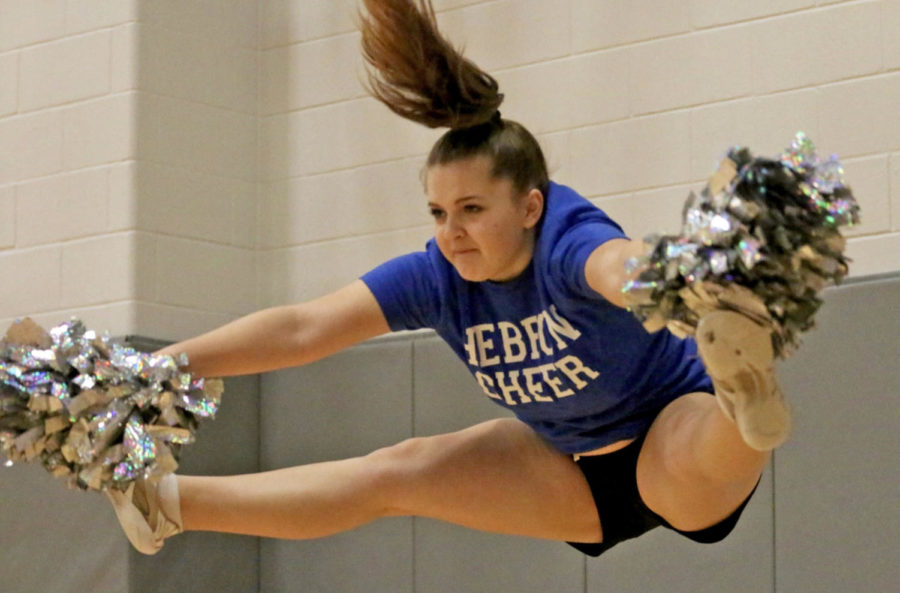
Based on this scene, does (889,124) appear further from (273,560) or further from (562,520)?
(273,560)

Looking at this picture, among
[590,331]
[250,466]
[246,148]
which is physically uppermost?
[246,148]

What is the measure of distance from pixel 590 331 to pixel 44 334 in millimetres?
886

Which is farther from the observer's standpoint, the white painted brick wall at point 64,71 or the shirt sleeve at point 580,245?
the white painted brick wall at point 64,71

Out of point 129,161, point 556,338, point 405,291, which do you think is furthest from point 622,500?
point 129,161

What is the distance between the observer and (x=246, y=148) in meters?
4.10

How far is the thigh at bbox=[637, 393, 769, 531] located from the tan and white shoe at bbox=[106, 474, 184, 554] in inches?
29.9

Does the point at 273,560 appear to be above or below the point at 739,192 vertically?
below

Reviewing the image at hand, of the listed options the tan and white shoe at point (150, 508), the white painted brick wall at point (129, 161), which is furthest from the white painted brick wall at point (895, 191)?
the white painted brick wall at point (129, 161)

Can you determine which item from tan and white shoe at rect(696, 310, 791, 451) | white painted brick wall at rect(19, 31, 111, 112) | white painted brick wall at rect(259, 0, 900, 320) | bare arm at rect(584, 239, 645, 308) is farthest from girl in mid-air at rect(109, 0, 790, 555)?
white painted brick wall at rect(19, 31, 111, 112)

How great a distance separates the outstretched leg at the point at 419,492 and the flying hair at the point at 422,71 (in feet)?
1.80

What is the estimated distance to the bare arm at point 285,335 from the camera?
234 centimetres

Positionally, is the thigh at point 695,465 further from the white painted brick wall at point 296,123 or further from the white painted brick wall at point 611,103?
the white painted brick wall at point 296,123

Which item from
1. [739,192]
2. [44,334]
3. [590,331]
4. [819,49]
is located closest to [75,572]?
[44,334]

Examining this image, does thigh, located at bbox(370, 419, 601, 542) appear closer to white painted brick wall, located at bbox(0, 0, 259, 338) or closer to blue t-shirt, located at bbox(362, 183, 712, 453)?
blue t-shirt, located at bbox(362, 183, 712, 453)
